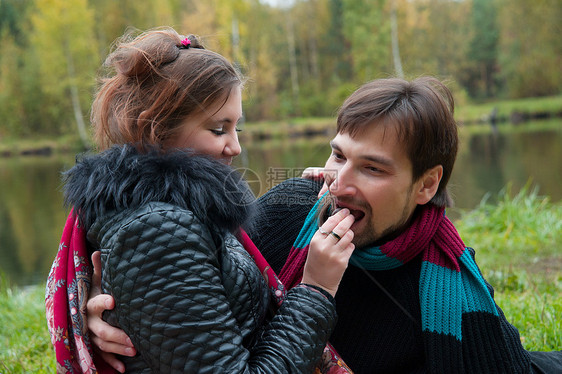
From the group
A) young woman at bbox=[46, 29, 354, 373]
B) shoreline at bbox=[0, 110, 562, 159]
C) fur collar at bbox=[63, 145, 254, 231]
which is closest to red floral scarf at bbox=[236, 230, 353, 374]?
young woman at bbox=[46, 29, 354, 373]

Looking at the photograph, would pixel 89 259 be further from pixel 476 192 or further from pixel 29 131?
pixel 29 131

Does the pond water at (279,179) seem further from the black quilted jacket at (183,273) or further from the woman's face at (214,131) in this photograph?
the black quilted jacket at (183,273)

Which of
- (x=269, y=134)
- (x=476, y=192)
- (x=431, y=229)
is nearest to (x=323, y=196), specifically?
(x=431, y=229)

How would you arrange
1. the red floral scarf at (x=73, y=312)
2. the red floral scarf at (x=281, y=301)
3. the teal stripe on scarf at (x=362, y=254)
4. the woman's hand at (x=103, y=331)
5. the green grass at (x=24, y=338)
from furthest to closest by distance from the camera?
the green grass at (x=24, y=338), the teal stripe on scarf at (x=362, y=254), the red floral scarf at (x=281, y=301), the red floral scarf at (x=73, y=312), the woman's hand at (x=103, y=331)

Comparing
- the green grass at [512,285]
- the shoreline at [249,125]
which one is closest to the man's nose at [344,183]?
the green grass at [512,285]

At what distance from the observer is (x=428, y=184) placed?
6.20 feet

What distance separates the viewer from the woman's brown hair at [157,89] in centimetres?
158

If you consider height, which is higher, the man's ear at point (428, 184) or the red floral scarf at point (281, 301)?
the man's ear at point (428, 184)

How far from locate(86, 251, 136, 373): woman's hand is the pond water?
118 cm

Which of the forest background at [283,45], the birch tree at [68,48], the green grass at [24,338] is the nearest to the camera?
the green grass at [24,338]

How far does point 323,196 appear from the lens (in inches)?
80.9

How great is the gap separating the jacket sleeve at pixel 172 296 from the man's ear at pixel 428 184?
95cm

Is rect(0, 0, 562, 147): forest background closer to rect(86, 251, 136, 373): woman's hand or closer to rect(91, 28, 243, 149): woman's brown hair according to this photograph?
rect(91, 28, 243, 149): woman's brown hair

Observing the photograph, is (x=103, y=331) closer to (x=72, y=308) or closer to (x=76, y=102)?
(x=72, y=308)
